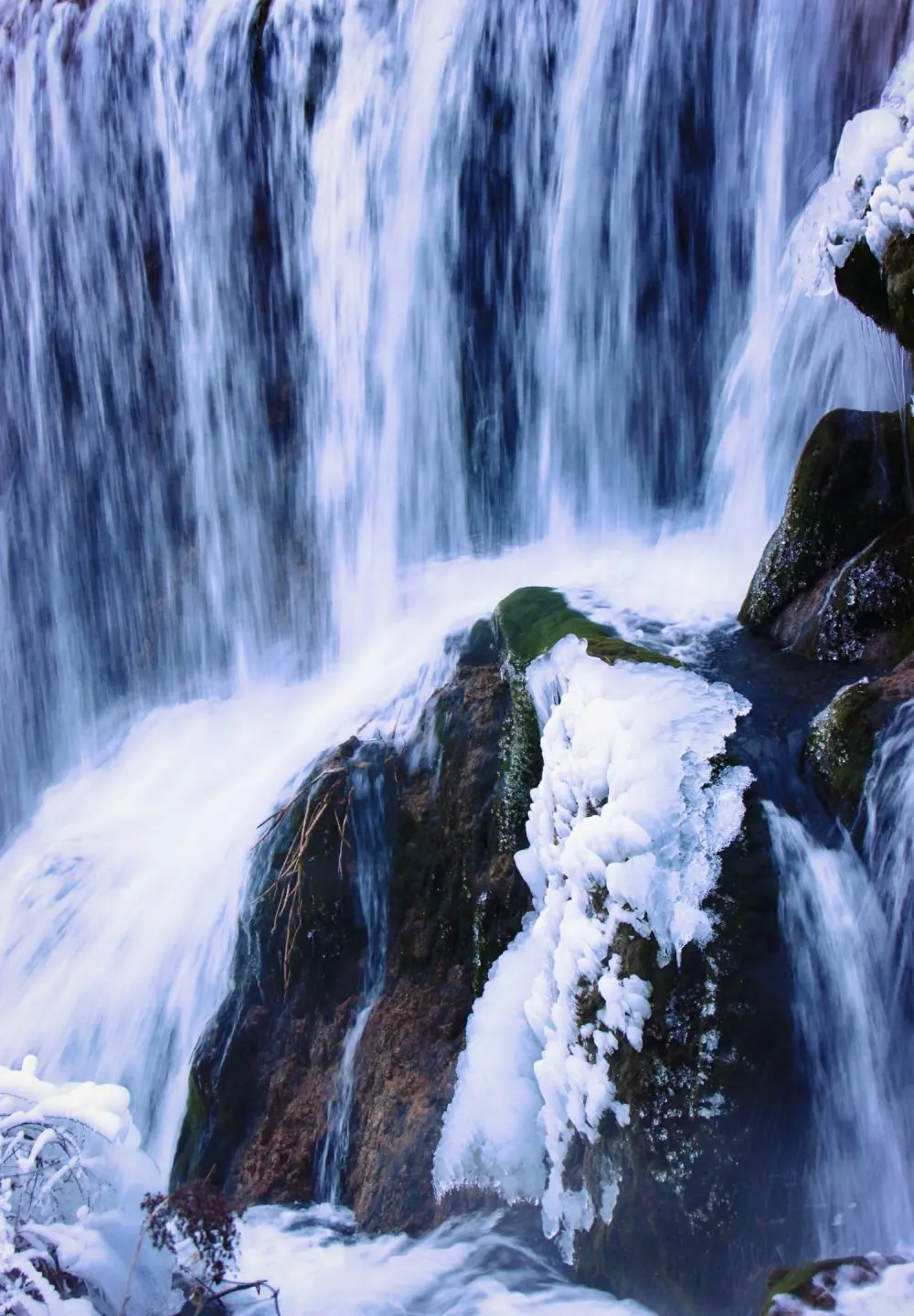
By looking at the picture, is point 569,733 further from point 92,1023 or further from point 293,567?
point 293,567

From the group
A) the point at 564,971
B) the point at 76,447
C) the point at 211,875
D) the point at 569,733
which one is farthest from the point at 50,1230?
the point at 76,447

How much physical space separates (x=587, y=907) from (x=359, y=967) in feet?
6.12

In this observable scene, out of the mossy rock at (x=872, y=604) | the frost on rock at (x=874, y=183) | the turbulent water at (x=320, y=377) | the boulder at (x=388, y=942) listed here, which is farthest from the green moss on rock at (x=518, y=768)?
the frost on rock at (x=874, y=183)

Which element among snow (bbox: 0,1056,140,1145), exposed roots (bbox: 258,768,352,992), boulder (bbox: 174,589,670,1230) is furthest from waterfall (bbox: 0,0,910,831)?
snow (bbox: 0,1056,140,1145)

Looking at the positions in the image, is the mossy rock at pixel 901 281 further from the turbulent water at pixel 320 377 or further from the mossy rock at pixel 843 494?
the turbulent water at pixel 320 377

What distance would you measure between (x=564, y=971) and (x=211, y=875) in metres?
3.07

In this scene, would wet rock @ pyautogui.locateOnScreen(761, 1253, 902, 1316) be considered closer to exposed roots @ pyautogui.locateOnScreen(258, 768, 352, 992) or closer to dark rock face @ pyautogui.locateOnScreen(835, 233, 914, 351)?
exposed roots @ pyautogui.locateOnScreen(258, 768, 352, 992)

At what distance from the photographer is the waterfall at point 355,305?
21.6 ft

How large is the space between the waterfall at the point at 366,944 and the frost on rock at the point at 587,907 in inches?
27.9

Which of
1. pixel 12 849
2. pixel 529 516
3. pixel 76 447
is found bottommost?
pixel 12 849

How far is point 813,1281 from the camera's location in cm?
256

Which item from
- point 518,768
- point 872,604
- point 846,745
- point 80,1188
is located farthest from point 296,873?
point 872,604

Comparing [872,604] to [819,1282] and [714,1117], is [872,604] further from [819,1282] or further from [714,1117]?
[819,1282]

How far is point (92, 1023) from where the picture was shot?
5.97 metres
